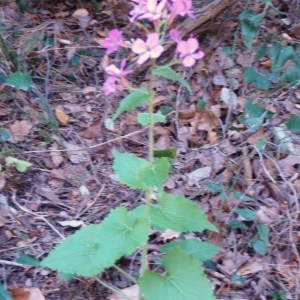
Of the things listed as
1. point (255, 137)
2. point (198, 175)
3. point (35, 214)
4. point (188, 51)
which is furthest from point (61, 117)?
point (188, 51)

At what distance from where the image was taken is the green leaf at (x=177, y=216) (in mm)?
1710

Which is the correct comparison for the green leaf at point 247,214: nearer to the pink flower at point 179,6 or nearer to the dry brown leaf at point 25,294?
the dry brown leaf at point 25,294

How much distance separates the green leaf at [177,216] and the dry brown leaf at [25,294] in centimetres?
58

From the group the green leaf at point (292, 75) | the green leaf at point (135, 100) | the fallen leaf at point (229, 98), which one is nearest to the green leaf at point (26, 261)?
the green leaf at point (135, 100)

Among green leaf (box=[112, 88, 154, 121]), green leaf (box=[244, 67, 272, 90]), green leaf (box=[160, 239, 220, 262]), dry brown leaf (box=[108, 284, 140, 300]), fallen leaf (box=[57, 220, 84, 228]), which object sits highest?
green leaf (box=[112, 88, 154, 121])

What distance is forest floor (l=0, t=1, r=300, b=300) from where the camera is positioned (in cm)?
220

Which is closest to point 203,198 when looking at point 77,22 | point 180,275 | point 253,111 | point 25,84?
point 253,111

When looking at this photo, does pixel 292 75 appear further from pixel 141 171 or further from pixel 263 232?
pixel 141 171

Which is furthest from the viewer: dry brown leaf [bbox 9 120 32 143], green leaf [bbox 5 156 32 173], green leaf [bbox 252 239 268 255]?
dry brown leaf [bbox 9 120 32 143]

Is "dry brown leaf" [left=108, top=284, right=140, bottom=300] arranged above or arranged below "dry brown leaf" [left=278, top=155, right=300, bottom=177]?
below

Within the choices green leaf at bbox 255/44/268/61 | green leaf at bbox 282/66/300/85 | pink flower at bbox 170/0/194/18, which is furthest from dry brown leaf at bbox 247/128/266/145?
pink flower at bbox 170/0/194/18

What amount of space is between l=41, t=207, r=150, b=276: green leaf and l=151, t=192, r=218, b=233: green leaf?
0.06 metres

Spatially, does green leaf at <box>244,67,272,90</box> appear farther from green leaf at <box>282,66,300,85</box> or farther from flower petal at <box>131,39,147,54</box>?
flower petal at <box>131,39,147,54</box>

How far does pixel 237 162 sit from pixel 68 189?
2.38ft
